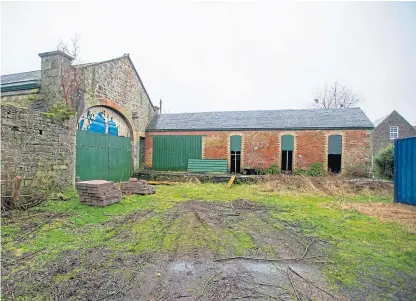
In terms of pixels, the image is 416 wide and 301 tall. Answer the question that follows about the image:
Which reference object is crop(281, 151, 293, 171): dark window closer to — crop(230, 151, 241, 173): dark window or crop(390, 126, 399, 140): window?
crop(230, 151, 241, 173): dark window

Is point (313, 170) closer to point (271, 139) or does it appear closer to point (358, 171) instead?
point (358, 171)

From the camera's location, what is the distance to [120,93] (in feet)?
43.5

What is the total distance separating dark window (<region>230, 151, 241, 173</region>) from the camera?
15906 millimetres

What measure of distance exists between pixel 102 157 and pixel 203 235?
8.80 m

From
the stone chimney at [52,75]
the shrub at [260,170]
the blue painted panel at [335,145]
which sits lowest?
the shrub at [260,170]

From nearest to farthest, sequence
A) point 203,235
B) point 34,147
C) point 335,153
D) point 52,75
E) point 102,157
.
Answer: point 203,235 < point 34,147 < point 52,75 < point 102,157 < point 335,153

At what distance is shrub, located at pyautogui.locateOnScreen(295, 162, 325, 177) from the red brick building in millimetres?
263

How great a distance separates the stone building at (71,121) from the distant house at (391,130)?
95.6 feet

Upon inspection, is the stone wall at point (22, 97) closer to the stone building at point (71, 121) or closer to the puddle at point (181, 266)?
the stone building at point (71, 121)

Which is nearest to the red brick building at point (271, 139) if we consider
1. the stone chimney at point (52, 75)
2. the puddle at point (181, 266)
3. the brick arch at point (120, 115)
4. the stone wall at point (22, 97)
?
the brick arch at point (120, 115)

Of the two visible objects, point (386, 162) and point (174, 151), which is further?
point (174, 151)

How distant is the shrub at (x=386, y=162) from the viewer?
48.5 feet

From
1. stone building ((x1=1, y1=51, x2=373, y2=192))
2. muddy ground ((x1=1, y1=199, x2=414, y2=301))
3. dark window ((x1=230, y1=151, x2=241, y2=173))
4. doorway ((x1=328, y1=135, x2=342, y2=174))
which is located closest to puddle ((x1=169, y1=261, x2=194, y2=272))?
muddy ground ((x1=1, y1=199, x2=414, y2=301))

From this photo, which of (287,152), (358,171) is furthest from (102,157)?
(358,171)
